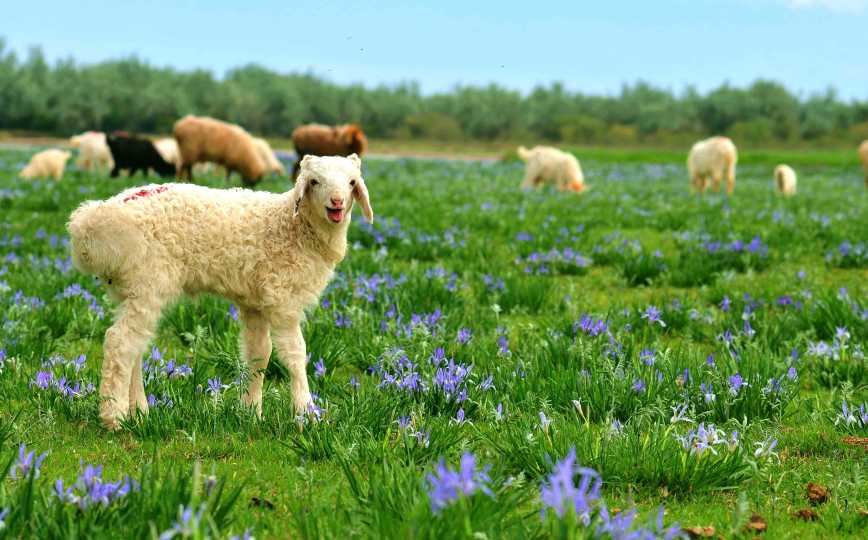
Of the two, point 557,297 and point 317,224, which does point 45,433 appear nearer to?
point 317,224

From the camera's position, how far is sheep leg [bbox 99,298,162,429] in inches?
154

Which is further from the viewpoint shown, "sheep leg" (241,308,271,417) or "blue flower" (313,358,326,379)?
"blue flower" (313,358,326,379)

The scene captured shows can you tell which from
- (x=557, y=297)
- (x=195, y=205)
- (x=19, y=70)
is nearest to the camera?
(x=195, y=205)

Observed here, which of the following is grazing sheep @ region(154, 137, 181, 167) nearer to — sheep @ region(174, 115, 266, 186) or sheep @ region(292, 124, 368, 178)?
sheep @ region(292, 124, 368, 178)

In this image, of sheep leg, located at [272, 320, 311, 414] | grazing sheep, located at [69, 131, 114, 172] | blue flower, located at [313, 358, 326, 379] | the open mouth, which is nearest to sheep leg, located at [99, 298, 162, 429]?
sheep leg, located at [272, 320, 311, 414]

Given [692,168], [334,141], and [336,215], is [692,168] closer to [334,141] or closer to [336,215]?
[334,141]

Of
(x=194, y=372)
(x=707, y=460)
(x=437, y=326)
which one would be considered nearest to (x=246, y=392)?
(x=194, y=372)

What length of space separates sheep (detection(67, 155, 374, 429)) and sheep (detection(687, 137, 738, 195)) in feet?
56.9

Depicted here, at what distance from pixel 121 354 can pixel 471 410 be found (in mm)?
1842

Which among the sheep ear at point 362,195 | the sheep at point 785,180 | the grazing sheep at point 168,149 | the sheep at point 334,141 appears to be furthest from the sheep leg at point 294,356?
the grazing sheep at point 168,149

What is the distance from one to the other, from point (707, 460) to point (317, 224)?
7.41 feet


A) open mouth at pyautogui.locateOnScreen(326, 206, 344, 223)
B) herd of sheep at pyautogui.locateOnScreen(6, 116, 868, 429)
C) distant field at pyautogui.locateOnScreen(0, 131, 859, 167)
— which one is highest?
open mouth at pyautogui.locateOnScreen(326, 206, 344, 223)

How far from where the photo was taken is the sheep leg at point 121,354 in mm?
3902

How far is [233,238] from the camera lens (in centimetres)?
420
